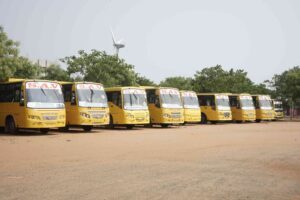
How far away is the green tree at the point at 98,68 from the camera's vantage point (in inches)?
1610

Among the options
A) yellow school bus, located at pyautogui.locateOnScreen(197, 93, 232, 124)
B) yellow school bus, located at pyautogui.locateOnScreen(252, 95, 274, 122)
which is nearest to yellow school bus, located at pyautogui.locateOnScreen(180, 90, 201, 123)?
yellow school bus, located at pyautogui.locateOnScreen(197, 93, 232, 124)

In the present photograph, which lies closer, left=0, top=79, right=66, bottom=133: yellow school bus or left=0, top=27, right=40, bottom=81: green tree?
left=0, top=79, right=66, bottom=133: yellow school bus

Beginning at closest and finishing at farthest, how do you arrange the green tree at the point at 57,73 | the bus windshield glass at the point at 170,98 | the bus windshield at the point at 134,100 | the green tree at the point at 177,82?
1. the bus windshield at the point at 134,100
2. the bus windshield glass at the point at 170,98
3. the green tree at the point at 57,73
4. the green tree at the point at 177,82

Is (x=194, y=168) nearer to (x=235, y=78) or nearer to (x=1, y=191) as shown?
(x=1, y=191)

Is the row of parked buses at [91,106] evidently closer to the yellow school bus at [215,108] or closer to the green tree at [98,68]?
the yellow school bus at [215,108]

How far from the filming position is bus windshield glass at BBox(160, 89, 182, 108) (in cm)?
2577

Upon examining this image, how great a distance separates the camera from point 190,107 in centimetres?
2955

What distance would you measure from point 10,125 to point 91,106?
3605 millimetres

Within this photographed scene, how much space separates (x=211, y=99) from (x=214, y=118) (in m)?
1.42

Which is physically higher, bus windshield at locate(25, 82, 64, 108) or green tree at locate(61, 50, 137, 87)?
green tree at locate(61, 50, 137, 87)

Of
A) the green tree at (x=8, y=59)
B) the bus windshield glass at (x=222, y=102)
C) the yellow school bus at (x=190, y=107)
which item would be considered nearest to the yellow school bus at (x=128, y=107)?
the yellow school bus at (x=190, y=107)

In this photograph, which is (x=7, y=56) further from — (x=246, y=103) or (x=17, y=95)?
(x=246, y=103)

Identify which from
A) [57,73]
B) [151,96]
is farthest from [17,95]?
[57,73]

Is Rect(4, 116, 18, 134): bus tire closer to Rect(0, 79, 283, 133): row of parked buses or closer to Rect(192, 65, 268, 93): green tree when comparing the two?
Rect(0, 79, 283, 133): row of parked buses
